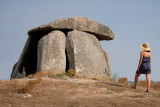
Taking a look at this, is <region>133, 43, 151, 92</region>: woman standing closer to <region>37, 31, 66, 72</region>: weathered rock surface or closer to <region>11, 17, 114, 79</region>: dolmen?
<region>11, 17, 114, 79</region>: dolmen

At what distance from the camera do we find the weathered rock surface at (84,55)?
1195cm

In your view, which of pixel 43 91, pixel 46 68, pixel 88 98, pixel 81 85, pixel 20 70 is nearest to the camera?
pixel 88 98

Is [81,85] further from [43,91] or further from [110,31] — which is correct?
[110,31]

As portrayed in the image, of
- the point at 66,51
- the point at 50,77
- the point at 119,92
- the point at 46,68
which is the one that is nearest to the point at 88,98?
the point at 119,92

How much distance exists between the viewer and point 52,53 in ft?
39.6

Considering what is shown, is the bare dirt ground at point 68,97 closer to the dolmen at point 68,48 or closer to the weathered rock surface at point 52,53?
the weathered rock surface at point 52,53

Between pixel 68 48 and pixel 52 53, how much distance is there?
A: 908 millimetres

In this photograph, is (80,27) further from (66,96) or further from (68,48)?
(66,96)

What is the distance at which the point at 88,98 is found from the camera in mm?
6883

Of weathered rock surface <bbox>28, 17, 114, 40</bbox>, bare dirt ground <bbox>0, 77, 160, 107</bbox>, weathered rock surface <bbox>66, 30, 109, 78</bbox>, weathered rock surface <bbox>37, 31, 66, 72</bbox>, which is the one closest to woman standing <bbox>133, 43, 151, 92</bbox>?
bare dirt ground <bbox>0, 77, 160, 107</bbox>

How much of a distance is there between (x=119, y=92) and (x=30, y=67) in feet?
26.2

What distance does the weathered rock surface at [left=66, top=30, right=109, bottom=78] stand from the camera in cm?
1195

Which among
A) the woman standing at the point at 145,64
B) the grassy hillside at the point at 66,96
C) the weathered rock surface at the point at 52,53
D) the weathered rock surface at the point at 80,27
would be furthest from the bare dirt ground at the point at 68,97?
the weathered rock surface at the point at 80,27

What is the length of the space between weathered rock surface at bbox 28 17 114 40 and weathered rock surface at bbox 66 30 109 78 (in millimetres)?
382
